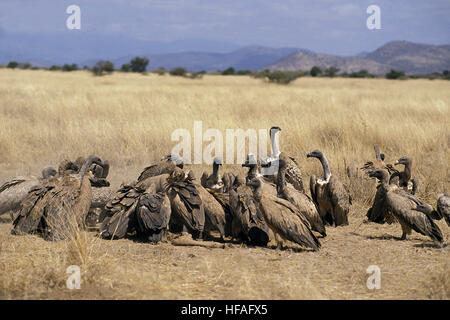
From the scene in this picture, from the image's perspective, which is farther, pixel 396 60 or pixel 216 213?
pixel 396 60

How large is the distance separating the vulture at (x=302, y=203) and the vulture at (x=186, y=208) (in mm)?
1146

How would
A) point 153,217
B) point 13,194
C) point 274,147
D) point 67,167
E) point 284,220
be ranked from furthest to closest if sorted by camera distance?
point 274,147 → point 67,167 → point 13,194 → point 153,217 → point 284,220

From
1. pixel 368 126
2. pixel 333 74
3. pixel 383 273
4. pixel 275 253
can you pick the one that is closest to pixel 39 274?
pixel 275 253

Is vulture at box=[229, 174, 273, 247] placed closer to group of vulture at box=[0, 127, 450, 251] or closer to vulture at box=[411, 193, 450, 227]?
group of vulture at box=[0, 127, 450, 251]

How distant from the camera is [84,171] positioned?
7027 millimetres

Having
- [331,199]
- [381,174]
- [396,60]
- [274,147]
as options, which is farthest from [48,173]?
[396,60]

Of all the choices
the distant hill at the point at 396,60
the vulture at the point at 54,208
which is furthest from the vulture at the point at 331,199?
the distant hill at the point at 396,60

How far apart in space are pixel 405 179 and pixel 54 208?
537cm

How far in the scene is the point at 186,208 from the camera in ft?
21.5

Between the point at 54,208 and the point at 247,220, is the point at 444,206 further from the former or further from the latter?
the point at 54,208

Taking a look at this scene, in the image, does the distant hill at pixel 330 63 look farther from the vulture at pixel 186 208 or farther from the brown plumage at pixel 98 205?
the vulture at pixel 186 208

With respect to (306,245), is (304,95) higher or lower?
higher
